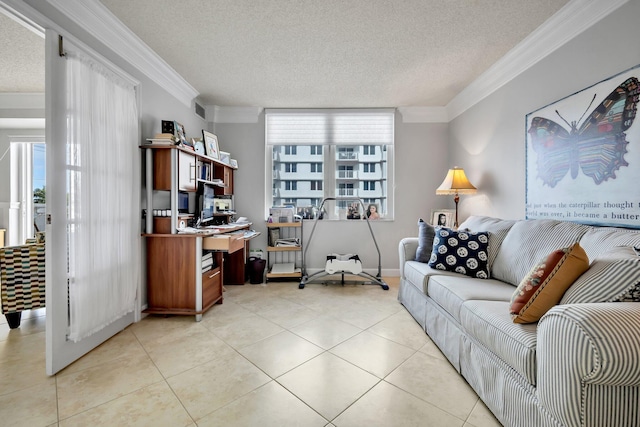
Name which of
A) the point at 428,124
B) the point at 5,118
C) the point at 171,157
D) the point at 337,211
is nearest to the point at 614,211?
the point at 428,124

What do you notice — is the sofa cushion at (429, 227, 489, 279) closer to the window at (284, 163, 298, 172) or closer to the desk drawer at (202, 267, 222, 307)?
the desk drawer at (202, 267, 222, 307)

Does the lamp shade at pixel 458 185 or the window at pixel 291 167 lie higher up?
the window at pixel 291 167

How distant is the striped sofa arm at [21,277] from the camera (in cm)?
222

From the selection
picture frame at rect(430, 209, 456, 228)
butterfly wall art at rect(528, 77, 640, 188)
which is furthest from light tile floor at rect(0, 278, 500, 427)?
butterfly wall art at rect(528, 77, 640, 188)

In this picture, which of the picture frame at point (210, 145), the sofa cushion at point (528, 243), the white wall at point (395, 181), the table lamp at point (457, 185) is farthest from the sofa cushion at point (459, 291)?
the picture frame at point (210, 145)

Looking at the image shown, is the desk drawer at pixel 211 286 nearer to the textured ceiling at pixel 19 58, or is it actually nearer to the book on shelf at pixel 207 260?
the book on shelf at pixel 207 260

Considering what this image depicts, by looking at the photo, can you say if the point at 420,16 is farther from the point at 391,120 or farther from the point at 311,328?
the point at 311,328

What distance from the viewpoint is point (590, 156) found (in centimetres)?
182

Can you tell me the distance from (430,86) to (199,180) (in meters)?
2.93

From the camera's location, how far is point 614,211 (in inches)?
65.8

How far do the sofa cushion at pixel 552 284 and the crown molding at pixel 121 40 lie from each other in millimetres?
3251

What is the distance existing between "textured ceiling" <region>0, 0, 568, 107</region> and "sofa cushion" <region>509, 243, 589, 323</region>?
5.84 ft

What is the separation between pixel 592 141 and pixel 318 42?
2.19m

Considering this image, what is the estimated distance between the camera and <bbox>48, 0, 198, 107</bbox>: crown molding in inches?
70.9
